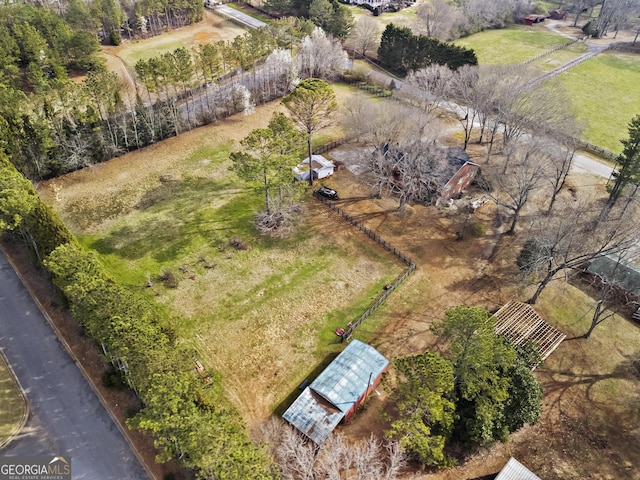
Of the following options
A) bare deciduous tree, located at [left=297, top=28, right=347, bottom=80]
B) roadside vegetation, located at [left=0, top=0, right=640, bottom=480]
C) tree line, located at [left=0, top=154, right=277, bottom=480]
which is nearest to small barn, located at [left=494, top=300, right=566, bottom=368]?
roadside vegetation, located at [left=0, top=0, right=640, bottom=480]

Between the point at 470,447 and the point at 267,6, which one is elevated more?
the point at 267,6

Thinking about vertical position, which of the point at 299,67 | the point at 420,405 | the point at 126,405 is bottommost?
the point at 126,405

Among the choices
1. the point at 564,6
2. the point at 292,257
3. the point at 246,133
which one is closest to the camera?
the point at 292,257

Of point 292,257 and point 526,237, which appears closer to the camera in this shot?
point 292,257

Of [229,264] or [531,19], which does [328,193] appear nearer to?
[229,264]

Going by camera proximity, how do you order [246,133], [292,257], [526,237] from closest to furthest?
[292,257]
[526,237]
[246,133]

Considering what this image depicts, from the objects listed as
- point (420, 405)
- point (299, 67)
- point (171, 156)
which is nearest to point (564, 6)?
point (299, 67)

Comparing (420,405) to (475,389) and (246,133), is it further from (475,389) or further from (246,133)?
(246,133)
